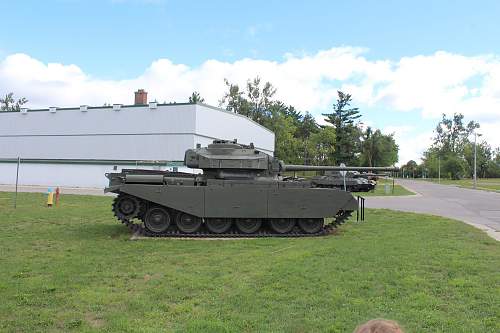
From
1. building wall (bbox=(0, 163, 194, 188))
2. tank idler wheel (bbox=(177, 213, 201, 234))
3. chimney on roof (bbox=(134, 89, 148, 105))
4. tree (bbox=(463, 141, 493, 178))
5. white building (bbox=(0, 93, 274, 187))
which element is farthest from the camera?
tree (bbox=(463, 141, 493, 178))

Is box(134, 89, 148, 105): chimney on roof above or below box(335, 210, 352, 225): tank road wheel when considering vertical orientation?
above

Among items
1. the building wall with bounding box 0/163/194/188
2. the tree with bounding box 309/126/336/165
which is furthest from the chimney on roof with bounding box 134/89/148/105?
the tree with bounding box 309/126/336/165

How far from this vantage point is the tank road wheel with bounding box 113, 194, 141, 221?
1320cm

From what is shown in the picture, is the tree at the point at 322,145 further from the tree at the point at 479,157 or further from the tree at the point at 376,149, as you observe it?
the tree at the point at 479,157

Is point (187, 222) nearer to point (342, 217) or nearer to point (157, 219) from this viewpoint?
point (157, 219)

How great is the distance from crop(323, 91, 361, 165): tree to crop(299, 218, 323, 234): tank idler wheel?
63.5m

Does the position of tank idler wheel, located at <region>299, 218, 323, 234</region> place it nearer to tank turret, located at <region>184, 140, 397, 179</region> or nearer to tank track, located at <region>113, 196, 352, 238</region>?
tank track, located at <region>113, 196, 352, 238</region>

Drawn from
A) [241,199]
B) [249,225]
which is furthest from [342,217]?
[241,199]

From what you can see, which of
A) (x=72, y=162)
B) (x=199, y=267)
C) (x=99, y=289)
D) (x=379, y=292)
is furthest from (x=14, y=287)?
(x=72, y=162)

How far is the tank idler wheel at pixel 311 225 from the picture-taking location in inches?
537

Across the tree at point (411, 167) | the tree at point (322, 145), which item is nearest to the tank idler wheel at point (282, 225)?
the tree at point (322, 145)

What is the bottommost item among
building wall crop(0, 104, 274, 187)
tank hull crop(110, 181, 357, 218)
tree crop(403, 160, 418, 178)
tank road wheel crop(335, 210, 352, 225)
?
tank road wheel crop(335, 210, 352, 225)

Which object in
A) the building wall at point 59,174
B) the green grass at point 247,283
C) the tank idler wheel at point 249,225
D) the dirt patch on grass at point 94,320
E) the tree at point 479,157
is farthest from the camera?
the tree at point 479,157

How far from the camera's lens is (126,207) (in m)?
13.2
